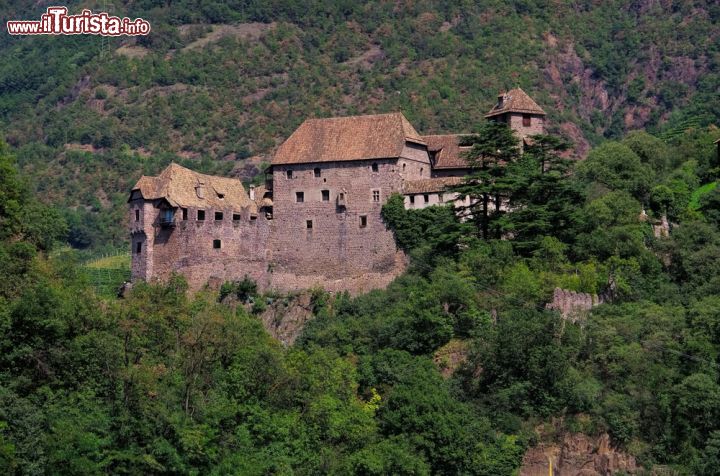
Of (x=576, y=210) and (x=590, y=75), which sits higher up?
(x=590, y=75)

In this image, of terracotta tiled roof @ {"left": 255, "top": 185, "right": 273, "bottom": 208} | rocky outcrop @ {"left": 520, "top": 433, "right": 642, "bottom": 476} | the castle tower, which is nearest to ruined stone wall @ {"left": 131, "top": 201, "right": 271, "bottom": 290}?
terracotta tiled roof @ {"left": 255, "top": 185, "right": 273, "bottom": 208}

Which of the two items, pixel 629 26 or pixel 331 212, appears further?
pixel 629 26

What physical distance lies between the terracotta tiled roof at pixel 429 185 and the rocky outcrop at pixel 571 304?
11203mm

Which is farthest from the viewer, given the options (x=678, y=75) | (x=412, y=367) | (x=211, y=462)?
(x=678, y=75)

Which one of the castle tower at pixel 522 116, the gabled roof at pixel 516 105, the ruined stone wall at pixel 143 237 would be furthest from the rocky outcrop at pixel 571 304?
the ruined stone wall at pixel 143 237

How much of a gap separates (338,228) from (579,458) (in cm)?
2270

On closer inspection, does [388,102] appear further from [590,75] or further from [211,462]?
[211,462]

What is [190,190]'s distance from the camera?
92000 mm

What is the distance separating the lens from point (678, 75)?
538ft

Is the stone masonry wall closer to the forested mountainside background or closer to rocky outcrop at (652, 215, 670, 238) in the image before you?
rocky outcrop at (652, 215, 670, 238)

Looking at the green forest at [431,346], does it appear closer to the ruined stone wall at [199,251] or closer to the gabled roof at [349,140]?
the ruined stone wall at [199,251]

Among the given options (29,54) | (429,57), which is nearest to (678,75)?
(429,57)

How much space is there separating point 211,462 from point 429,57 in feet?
315

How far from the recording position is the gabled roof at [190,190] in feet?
299
